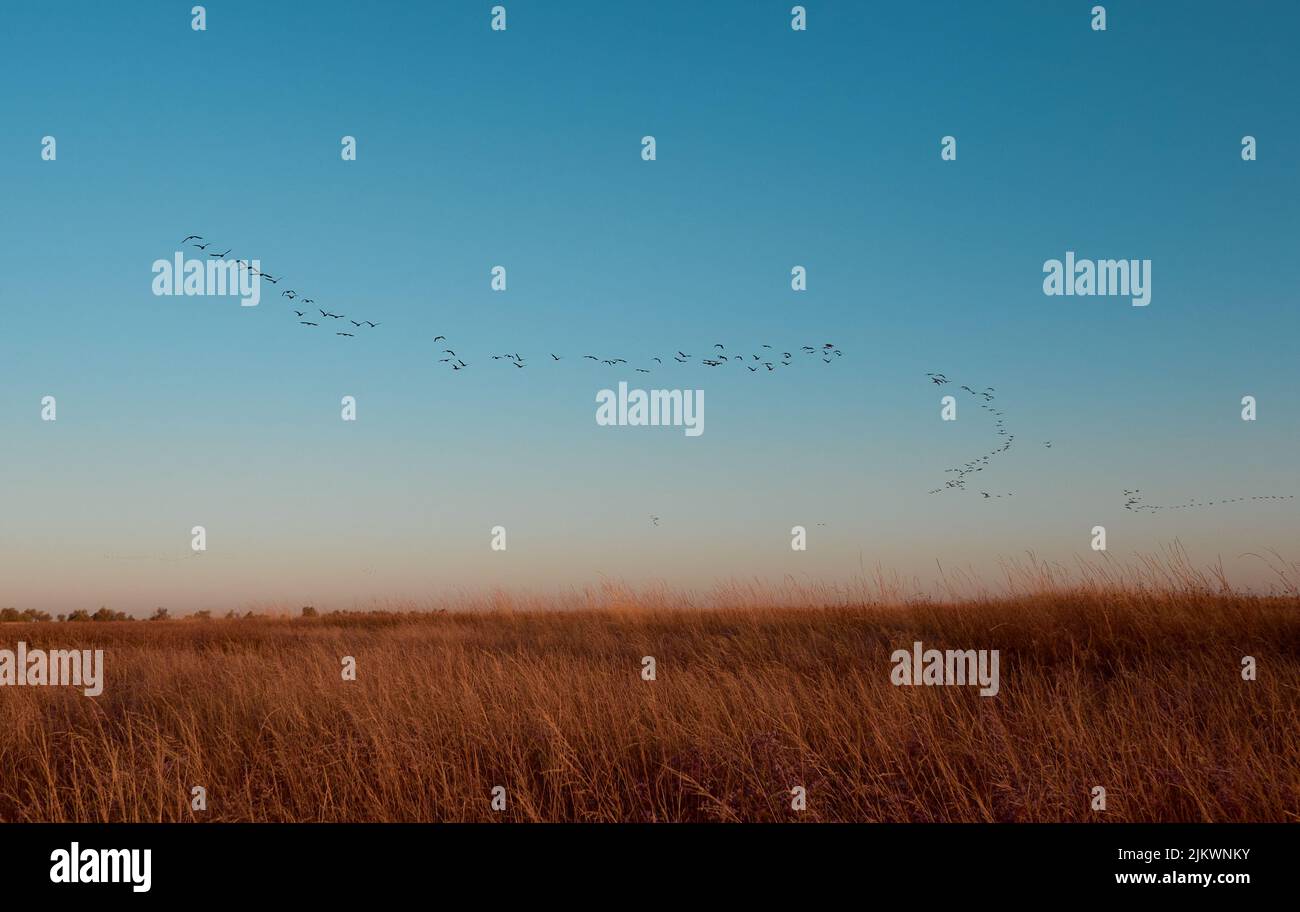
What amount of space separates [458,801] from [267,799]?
1259mm

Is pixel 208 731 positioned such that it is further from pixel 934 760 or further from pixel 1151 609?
pixel 1151 609

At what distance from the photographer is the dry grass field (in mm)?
4844

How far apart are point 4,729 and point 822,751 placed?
6613 mm

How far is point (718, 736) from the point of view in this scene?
5.72 metres

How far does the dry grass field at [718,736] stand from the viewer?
484 centimetres
